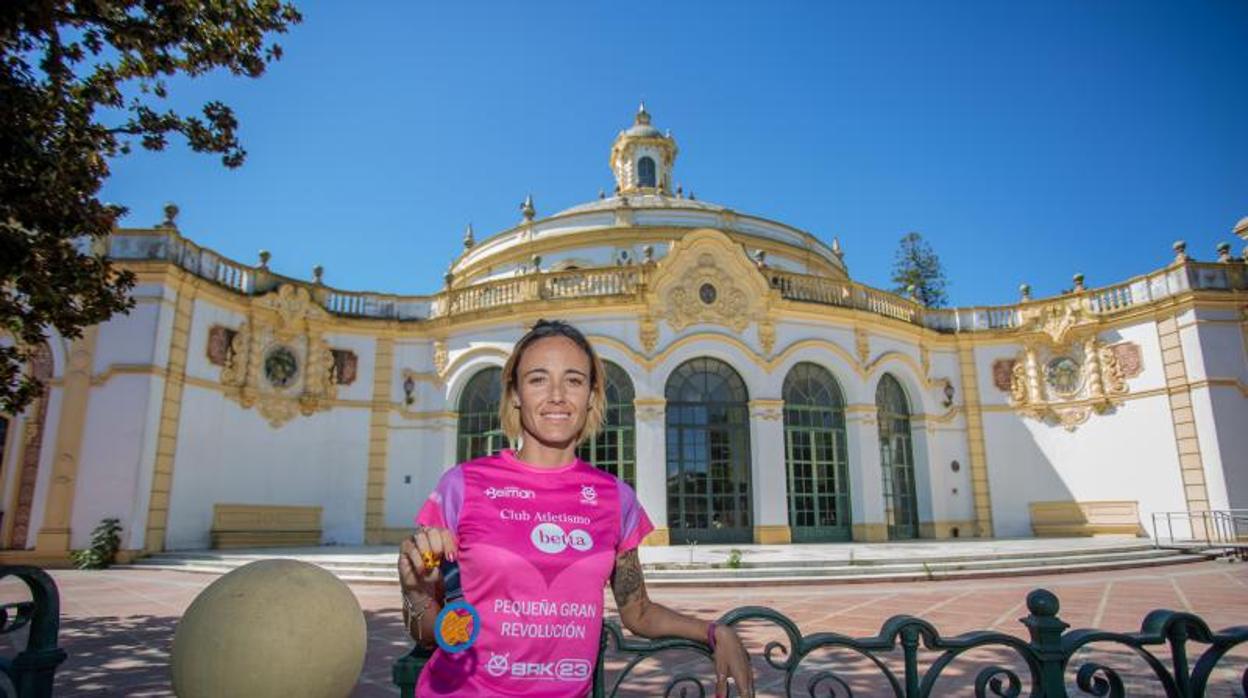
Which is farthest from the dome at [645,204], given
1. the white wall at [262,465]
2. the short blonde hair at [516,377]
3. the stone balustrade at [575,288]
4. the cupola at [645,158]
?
the short blonde hair at [516,377]

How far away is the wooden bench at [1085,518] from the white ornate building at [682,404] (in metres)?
0.06

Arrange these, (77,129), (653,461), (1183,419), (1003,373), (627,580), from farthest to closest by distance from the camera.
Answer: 1. (1003,373)
2. (1183,419)
3. (653,461)
4. (77,129)
5. (627,580)

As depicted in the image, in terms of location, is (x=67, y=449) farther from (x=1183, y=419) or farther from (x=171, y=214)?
(x=1183, y=419)

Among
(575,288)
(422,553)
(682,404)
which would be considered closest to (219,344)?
(575,288)

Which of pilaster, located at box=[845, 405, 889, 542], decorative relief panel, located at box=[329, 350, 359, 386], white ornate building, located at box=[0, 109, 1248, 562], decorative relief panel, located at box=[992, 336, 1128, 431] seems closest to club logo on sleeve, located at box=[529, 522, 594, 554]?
white ornate building, located at box=[0, 109, 1248, 562]

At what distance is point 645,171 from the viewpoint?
1138 inches

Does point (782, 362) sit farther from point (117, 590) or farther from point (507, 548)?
point (507, 548)

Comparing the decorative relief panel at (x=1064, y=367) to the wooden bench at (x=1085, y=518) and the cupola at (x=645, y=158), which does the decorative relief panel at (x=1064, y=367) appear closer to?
the wooden bench at (x=1085, y=518)

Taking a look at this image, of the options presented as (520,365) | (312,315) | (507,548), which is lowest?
(507,548)

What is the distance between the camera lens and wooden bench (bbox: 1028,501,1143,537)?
19.4 m

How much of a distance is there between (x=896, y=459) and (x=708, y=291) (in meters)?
7.97

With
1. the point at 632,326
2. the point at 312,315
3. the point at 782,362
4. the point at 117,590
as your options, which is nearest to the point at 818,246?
the point at 782,362

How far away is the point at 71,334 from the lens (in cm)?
689

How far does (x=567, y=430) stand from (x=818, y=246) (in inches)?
1042
